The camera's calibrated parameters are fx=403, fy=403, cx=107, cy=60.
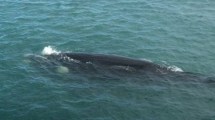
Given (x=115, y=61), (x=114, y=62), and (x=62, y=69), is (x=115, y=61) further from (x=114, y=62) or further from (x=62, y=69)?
(x=62, y=69)

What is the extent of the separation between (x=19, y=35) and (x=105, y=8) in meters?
12.6

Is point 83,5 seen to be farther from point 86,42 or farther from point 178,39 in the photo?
point 178,39

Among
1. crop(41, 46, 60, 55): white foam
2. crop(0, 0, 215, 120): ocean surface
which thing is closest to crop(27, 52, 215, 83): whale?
crop(0, 0, 215, 120): ocean surface

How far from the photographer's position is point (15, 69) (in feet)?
123

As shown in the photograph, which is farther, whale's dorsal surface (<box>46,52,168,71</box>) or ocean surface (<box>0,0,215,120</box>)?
whale's dorsal surface (<box>46,52,168,71</box>)

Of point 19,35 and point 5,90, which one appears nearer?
point 5,90

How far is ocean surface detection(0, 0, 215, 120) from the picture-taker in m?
31.4

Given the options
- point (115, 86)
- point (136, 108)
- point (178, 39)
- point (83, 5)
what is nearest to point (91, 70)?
point (115, 86)

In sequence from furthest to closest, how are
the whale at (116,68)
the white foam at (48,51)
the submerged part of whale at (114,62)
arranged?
the white foam at (48,51)
the submerged part of whale at (114,62)
the whale at (116,68)

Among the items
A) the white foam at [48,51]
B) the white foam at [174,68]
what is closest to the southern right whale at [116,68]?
the white foam at [174,68]

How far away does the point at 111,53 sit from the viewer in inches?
1596

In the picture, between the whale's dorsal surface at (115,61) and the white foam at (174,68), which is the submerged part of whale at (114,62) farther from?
the white foam at (174,68)

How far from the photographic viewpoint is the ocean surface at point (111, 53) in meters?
31.4

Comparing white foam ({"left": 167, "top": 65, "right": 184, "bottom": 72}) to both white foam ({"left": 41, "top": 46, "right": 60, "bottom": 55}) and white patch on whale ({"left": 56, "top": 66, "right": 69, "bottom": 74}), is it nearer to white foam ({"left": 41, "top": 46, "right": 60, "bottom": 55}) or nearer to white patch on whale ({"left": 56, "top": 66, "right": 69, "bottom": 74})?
white patch on whale ({"left": 56, "top": 66, "right": 69, "bottom": 74})
